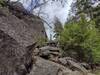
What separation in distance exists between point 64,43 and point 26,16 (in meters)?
7.05

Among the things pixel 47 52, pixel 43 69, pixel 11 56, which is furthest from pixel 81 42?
pixel 11 56

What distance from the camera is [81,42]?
15.3 metres

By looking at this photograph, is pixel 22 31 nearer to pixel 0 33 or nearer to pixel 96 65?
pixel 0 33

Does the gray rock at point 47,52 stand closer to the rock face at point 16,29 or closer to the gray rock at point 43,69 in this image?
the gray rock at point 43,69

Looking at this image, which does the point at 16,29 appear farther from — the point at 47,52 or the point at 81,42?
the point at 81,42

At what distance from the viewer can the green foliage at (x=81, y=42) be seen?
598 inches

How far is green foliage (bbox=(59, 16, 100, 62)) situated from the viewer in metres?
15.2

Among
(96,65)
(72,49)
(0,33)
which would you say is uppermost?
(0,33)

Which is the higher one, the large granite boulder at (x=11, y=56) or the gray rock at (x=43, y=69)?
the large granite boulder at (x=11, y=56)

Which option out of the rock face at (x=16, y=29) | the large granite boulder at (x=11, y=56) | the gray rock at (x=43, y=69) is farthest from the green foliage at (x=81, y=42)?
the large granite boulder at (x=11, y=56)

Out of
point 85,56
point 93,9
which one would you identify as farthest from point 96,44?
point 93,9

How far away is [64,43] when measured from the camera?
15.4 meters

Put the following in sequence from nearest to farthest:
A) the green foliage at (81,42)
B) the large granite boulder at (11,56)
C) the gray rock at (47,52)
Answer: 1. the large granite boulder at (11,56)
2. the gray rock at (47,52)
3. the green foliage at (81,42)

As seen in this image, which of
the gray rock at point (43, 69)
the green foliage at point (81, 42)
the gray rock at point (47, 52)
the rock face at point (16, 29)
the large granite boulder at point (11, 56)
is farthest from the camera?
the green foliage at point (81, 42)
